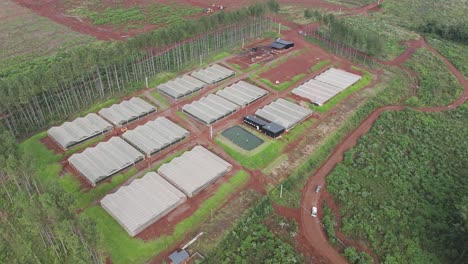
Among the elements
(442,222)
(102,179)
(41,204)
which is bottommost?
(442,222)

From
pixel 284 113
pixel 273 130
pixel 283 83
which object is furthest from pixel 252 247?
pixel 283 83

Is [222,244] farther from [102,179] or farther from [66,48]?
[66,48]

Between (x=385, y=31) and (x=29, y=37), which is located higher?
(x=29, y=37)

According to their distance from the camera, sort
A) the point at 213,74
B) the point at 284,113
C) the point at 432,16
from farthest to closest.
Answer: the point at 432,16 < the point at 213,74 < the point at 284,113

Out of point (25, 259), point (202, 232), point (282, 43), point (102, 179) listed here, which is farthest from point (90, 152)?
point (282, 43)

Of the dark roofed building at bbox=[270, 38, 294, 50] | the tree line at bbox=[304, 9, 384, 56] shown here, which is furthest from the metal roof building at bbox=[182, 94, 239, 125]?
the tree line at bbox=[304, 9, 384, 56]

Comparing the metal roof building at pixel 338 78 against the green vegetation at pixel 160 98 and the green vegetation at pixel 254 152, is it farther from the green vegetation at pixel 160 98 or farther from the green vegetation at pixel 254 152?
the green vegetation at pixel 160 98

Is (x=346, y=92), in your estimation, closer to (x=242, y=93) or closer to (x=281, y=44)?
(x=242, y=93)
